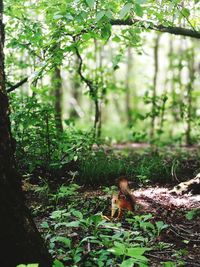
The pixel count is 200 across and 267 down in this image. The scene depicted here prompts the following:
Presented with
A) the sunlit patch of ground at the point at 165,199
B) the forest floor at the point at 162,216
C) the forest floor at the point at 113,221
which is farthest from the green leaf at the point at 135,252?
the sunlit patch of ground at the point at 165,199

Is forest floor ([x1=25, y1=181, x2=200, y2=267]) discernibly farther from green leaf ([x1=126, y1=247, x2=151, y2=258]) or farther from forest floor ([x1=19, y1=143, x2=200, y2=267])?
green leaf ([x1=126, y1=247, x2=151, y2=258])

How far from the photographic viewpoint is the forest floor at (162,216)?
10.3 feet

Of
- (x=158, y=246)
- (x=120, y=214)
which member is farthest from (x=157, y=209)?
(x=158, y=246)

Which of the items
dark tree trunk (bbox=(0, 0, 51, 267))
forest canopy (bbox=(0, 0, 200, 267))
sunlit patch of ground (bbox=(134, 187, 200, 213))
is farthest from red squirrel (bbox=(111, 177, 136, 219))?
dark tree trunk (bbox=(0, 0, 51, 267))

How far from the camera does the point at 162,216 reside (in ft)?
Result: 12.8

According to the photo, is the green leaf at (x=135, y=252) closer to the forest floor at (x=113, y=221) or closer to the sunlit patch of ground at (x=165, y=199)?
the forest floor at (x=113, y=221)

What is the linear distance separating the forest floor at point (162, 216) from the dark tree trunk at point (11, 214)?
20.1 inches

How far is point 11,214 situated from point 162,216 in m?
1.96

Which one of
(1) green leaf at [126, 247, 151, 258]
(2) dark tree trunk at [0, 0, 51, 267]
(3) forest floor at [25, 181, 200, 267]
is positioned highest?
(2) dark tree trunk at [0, 0, 51, 267]

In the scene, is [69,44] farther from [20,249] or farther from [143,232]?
[20,249]

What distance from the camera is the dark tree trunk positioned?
245cm

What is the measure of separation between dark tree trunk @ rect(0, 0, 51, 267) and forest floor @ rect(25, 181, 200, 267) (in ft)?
1.67

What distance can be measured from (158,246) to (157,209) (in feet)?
2.95

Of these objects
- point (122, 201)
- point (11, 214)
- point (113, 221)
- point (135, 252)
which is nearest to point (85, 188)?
point (122, 201)
